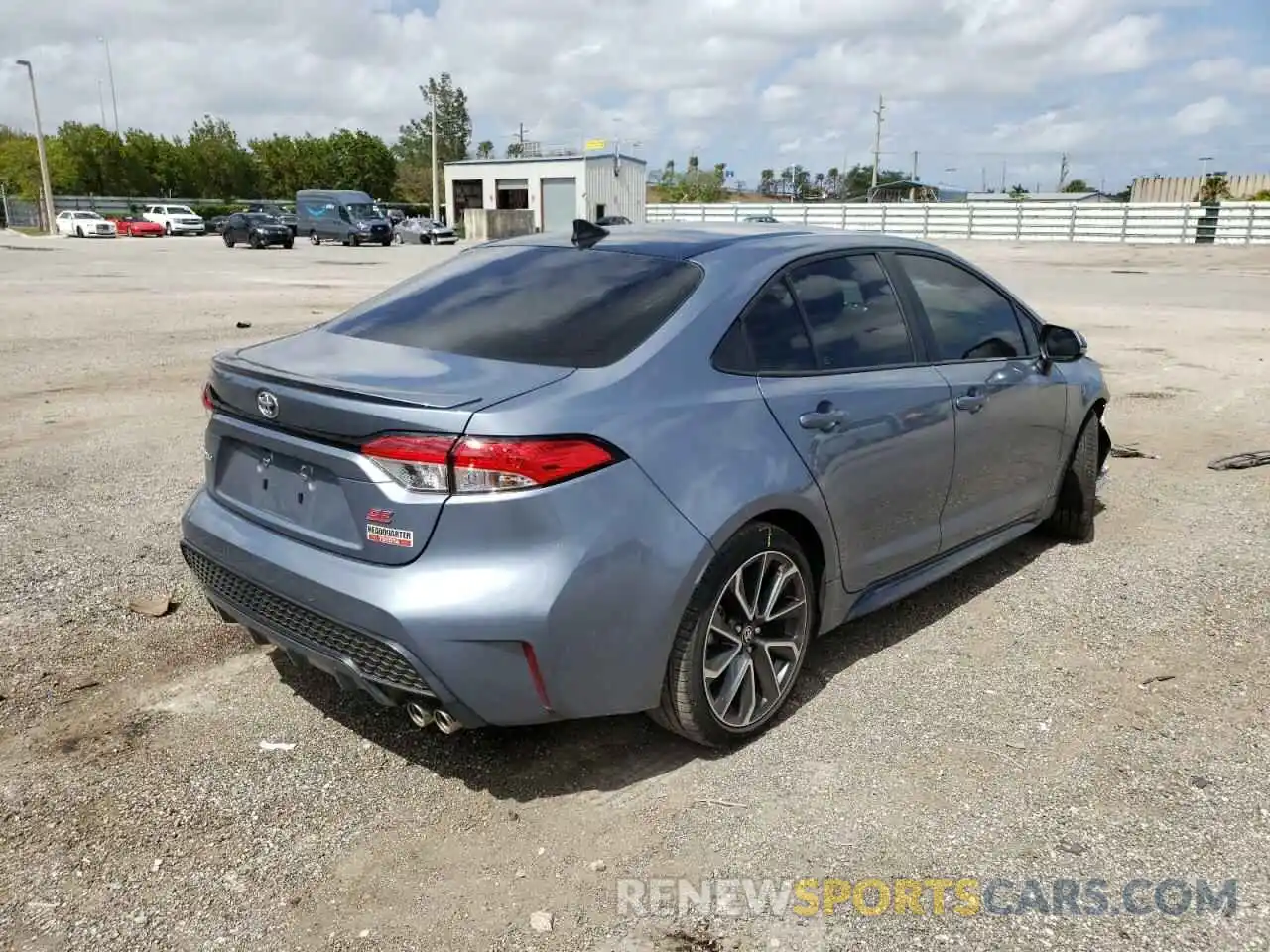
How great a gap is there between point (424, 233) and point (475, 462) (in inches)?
1819

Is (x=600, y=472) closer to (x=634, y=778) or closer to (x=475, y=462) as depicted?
(x=475, y=462)

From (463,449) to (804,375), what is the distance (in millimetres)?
1306

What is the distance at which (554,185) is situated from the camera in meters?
60.6

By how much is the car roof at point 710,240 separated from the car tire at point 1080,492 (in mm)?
1520

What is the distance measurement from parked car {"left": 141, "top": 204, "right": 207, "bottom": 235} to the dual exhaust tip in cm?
5971

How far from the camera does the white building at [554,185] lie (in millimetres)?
59031

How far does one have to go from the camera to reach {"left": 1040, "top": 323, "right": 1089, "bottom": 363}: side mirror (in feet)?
15.2

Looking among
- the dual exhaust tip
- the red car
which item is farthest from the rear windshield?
the red car

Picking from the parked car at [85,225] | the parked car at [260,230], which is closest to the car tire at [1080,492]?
the parked car at [260,230]

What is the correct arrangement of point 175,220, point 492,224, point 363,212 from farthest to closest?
1. point 175,220
2. point 492,224
3. point 363,212

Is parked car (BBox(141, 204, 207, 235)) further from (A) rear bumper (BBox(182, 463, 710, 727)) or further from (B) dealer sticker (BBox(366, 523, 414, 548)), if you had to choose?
(B) dealer sticker (BBox(366, 523, 414, 548))

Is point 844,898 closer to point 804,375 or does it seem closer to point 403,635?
point 403,635

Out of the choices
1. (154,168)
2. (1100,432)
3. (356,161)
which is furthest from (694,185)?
(1100,432)

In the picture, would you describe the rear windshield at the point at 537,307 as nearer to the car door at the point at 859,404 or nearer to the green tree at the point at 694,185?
the car door at the point at 859,404
